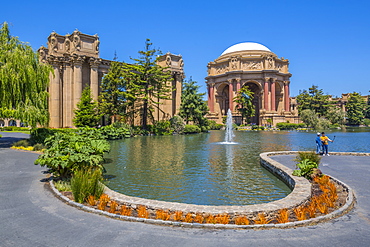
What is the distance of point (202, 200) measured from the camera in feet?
26.3

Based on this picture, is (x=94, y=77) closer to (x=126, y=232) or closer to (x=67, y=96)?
(x=67, y=96)

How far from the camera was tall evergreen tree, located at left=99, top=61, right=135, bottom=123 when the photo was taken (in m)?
35.3

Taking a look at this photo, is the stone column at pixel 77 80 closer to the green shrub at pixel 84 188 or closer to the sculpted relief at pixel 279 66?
the green shrub at pixel 84 188

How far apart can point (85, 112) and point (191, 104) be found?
18154 millimetres

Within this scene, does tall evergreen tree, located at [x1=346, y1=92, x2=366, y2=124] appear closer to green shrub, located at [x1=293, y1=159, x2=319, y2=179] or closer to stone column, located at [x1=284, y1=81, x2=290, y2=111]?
stone column, located at [x1=284, y1=81, x2=290, y2=111]

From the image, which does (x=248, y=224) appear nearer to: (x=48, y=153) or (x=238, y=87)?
(x=48, y=153)

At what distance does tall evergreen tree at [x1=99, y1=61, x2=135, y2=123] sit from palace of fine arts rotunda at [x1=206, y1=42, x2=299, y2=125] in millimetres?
38395

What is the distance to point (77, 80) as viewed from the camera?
35.3m

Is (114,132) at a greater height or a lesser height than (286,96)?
lesser

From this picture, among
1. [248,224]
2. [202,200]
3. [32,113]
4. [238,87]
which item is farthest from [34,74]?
[238,87]

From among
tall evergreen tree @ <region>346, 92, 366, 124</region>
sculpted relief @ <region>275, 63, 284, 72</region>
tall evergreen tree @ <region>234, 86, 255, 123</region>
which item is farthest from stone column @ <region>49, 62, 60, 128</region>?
tall evergreen tree @ <region>346, 92, 366, 124</region>

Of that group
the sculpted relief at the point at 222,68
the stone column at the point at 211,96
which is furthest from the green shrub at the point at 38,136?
the stone column at the point at 211,96

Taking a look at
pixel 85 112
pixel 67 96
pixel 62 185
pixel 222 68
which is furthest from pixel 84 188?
pixel 222 68

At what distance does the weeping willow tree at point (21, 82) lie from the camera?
18.5m
